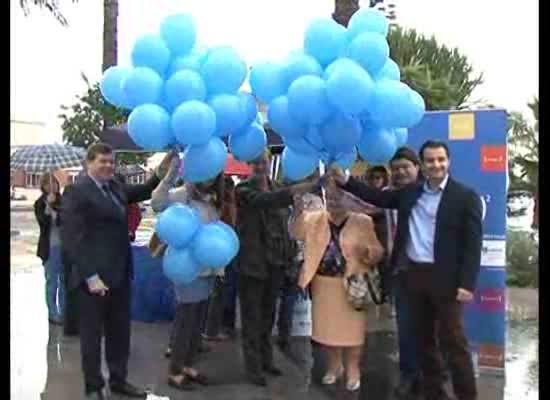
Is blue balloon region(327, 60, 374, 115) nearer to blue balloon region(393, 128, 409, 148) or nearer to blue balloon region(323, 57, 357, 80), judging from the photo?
blue balloon region(323, 57, 357, 80)

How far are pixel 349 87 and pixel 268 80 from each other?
67 cm

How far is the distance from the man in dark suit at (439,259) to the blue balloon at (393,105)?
0.23 metres

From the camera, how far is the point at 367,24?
15.6ft

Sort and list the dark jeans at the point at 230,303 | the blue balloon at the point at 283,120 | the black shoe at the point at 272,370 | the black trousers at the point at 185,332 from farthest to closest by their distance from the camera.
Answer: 1. the dark jeans at the point at 230,303
2. the black shoe at the point at 272,370
3. the black trousers at the point at 185,332
4. the blue balloon at the point at 283,120

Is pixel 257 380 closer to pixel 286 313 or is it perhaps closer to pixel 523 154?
pixel 286 313

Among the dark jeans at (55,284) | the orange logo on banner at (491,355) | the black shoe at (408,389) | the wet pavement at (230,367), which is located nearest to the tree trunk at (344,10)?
the wet pavement at (230,367)

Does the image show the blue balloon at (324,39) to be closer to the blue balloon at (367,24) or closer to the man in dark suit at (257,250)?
the blue balloon at (367,24)

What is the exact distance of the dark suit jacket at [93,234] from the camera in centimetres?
482

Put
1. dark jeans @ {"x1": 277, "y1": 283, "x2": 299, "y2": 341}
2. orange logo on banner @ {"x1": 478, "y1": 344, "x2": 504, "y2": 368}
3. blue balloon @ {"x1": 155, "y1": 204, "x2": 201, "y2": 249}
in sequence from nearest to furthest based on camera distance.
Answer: blue balloon @ {"x1": 155, "y1": 204, "x2": 201, "y2": 249}
orange logo on banner @ {"x1": 478, "y1": 344, "x2": 504, "y2": 368}
dark jeans @ {"x1": 277, "y1": 283, "x2": 299, "y2": 341}

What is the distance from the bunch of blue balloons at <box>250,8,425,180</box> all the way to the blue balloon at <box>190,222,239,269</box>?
770mm

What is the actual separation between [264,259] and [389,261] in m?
0.90

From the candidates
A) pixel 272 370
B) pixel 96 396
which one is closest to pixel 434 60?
pixel 272 370

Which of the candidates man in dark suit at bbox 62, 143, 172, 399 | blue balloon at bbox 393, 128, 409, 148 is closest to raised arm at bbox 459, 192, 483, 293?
blue balloon at bbox 393, 128, 409, 148

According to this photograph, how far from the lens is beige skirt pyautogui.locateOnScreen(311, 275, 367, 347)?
520 centimetres
